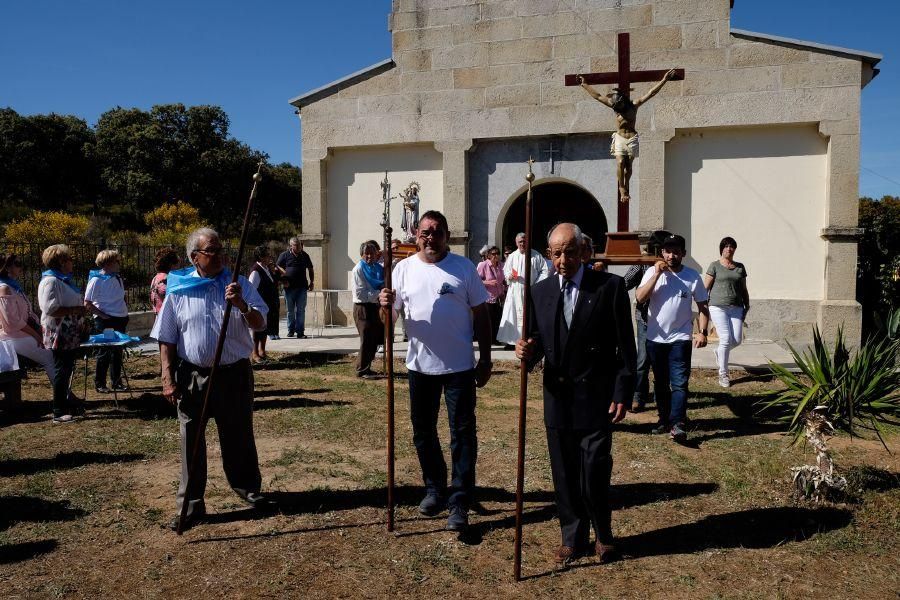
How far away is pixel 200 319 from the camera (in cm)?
444

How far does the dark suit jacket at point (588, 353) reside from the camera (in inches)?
154

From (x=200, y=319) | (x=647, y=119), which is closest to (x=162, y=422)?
(x=200, y=319)

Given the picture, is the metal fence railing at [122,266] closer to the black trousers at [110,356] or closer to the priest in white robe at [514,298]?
the black trousers at [110,356]

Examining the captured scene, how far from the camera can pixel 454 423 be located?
448 centimetres

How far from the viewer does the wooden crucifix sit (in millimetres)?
9258

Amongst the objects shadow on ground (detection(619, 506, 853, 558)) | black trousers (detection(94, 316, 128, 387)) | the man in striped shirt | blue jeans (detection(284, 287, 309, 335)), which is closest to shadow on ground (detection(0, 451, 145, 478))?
the man in striped shirt

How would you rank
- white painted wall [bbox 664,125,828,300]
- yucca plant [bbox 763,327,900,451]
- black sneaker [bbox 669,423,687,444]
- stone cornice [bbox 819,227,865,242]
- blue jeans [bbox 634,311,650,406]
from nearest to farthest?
yucca plant [bbox 763,327,900,451] → black sneaker [bbox 669,423,687,444] → blue jeans [bbox 634,311,650,406] → stone cornice [bbox 819,227,865,242] → white painted wall [bbox 664,125,828,300]

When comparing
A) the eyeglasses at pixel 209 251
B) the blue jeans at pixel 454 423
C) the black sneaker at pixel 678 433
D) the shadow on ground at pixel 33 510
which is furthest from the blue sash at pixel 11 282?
the black sneaker at pixel 678 433

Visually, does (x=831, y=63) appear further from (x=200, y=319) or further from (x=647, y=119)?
(x=200, y=319)

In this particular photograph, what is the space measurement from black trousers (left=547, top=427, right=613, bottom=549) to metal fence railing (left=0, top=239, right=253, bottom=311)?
10150 millimetres

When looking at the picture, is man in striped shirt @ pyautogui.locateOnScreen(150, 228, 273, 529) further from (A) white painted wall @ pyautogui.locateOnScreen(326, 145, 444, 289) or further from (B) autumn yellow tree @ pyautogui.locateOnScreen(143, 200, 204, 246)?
(B) autumn yellow tree @ pyautogui.locateOnScreen(143, 200, 204, 246)

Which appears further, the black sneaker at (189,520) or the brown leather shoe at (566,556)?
the black sneaker at (189,520)

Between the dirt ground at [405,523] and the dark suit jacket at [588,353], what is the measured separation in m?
0.85

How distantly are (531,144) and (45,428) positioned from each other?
9301 millimetres
